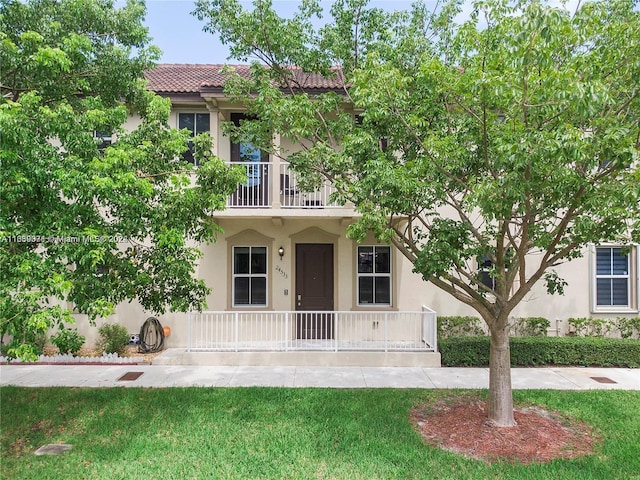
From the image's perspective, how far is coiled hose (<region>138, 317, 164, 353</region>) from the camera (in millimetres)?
9750

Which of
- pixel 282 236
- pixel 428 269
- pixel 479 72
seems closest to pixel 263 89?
pixel 479 72

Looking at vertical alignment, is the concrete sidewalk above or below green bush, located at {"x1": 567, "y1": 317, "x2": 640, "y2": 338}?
below

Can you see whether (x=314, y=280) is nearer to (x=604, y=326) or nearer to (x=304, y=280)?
(x=304, y=280)

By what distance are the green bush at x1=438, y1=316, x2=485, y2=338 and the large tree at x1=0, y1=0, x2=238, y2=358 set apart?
6.58 meters

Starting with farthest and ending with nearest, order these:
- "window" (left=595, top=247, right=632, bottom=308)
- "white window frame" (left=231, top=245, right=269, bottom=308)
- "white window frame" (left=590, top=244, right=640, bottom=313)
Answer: "white window frame" (left=231, top=245, right=269, bottom=308)
"window" (left=595, top=247, right=632, bottom=308)
"white window frame" (left=590, top=244, right=640, bottom=313)

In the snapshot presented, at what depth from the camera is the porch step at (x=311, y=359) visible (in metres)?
8.87

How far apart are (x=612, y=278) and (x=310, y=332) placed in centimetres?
811

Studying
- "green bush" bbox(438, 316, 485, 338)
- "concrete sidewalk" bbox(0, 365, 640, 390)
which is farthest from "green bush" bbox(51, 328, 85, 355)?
"green bush" bbox(438, 316, 485, 338)

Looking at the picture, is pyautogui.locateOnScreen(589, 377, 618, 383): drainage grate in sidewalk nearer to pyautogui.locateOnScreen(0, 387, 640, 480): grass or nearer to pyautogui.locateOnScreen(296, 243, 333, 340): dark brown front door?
pyautogui.locateOnScreen(0, 387, 640, 480): grass

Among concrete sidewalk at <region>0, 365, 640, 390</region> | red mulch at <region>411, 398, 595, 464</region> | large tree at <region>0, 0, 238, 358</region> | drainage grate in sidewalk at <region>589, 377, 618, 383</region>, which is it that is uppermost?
large tree at <region>0, 0, 238, 358</region>

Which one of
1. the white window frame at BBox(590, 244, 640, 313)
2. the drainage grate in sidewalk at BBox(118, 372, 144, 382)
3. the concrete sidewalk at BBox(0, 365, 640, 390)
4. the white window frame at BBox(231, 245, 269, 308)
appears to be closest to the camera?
the concrete sidewalk at BBox(0, 365, 640, 390)

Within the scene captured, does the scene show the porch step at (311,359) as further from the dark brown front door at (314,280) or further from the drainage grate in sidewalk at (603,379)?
the drainage grate in sidewalk at (603,379)

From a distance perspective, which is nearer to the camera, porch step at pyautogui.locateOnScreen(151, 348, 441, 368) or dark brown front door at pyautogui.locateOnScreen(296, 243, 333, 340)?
porch step at pyautogui.locateOnScreen(151, 348, 441, 368)

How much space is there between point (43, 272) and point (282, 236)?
22.7 ft
